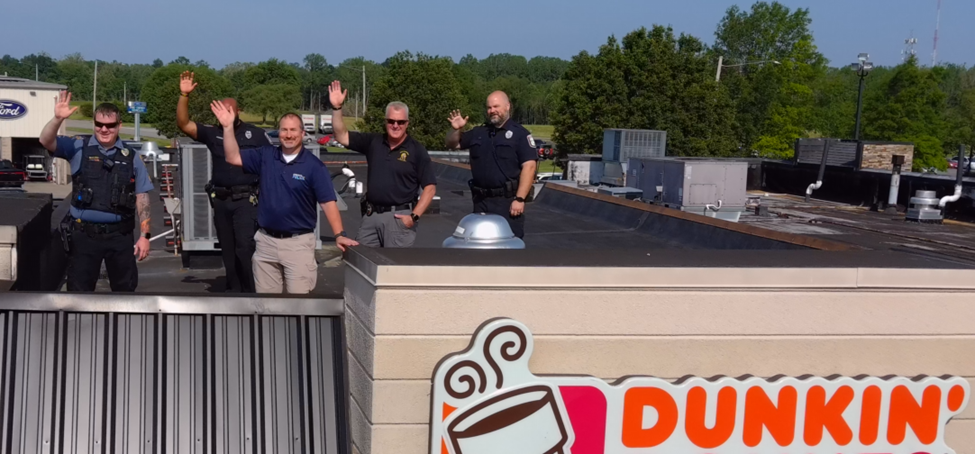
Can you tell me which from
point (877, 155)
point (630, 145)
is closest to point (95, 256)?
point (630, 145)

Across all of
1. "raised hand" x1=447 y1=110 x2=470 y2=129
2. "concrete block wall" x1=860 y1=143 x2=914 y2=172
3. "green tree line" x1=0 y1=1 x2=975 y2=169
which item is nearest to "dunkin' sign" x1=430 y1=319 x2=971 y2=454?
"raised hand" x1=447 y1=110 x2=470 y2=129

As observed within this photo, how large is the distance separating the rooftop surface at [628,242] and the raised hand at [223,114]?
3.85 feet

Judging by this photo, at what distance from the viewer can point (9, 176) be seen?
114ft

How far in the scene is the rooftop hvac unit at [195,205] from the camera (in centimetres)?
995

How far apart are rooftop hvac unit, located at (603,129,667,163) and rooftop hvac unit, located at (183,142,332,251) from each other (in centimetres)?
2225

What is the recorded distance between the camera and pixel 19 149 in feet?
150

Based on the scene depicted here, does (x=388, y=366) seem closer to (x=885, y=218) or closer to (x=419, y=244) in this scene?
(x=419, y=244)

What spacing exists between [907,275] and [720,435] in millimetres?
1077

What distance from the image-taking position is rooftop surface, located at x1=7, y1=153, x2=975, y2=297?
4.17 meters

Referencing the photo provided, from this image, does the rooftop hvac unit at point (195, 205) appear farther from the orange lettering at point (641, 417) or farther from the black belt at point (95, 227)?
the orange lettering at point (641, 417)

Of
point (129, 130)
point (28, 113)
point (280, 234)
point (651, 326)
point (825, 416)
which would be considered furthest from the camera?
point (129, 130)

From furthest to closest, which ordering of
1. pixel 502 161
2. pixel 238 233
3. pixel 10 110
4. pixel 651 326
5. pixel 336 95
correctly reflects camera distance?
1. pixel 10 110
2. pixel 238 233
3. pixel 502 161
4. pixel 336 95
5. pixel 651 326

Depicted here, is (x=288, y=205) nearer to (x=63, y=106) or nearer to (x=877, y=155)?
(x=63, y=106)

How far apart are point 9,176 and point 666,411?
35.8 meters
